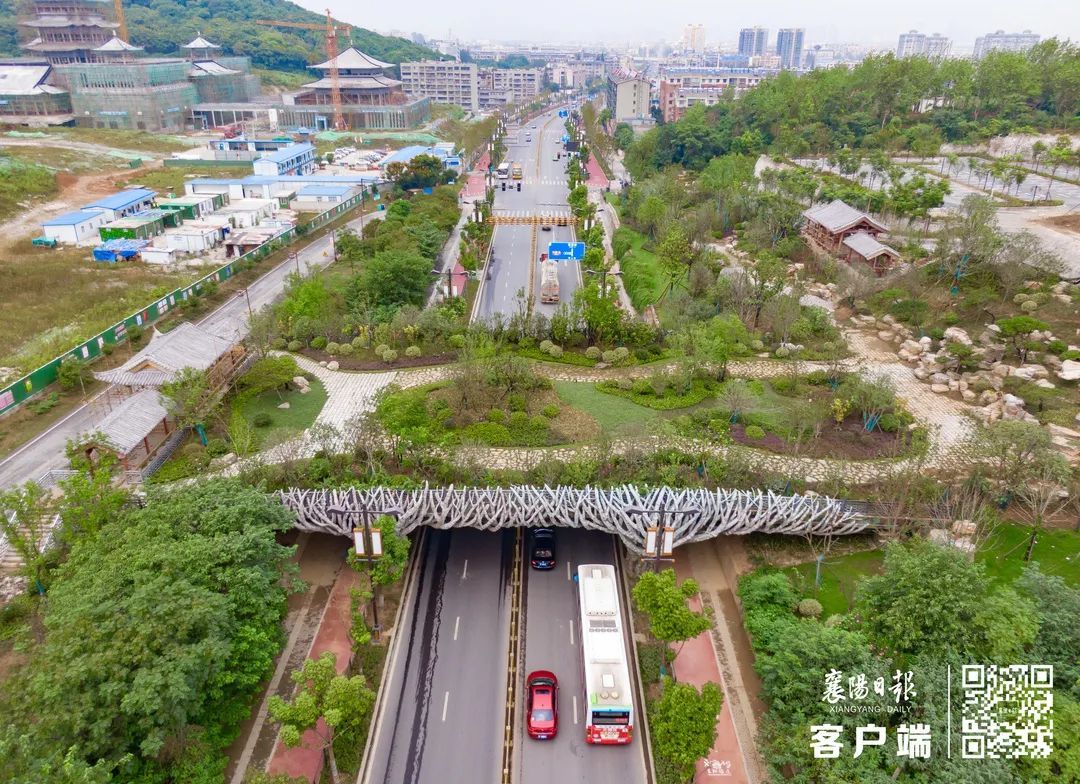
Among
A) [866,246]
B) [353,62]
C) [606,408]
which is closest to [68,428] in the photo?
[606,408]

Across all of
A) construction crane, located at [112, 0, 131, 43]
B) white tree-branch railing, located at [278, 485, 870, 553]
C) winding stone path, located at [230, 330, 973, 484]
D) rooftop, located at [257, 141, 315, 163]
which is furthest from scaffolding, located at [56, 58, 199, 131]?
white tree-branch railing, located at [278, 485, 870, 553]

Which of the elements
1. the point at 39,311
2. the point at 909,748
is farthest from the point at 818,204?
the point at 39,311

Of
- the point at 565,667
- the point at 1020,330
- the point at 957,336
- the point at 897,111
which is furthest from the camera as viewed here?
the point at 897,111

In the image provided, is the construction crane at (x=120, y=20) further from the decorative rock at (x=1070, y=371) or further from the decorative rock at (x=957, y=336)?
the decorative rock at (x=1070, y=371)

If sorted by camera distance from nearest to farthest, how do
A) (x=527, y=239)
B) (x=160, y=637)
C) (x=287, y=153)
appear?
(x=160, y=637)
(x=527, y=239)
(x=287, y=153)

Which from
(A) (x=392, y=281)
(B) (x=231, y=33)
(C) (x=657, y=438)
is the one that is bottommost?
(C) (x=657, y=438)

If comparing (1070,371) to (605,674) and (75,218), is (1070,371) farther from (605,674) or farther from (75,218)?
(75,218)

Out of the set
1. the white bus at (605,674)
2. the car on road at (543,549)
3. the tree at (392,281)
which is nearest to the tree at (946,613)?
the white bus at (605,674)
